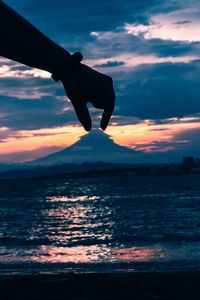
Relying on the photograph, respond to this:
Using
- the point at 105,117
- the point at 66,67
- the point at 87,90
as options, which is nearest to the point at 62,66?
the point at 66,67

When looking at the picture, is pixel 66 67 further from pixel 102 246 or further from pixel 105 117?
pixel 102 246

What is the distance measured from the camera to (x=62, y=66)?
293 cm

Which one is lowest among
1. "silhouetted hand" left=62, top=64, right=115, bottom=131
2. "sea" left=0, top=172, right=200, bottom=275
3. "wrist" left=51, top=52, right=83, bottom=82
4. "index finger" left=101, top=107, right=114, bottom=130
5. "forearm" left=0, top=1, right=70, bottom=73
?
"sea" left=0, top=172, right=200, bottom=275

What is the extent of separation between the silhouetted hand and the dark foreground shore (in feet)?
34.1

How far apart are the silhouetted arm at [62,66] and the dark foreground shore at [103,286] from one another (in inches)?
410

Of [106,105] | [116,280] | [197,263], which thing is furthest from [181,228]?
[106,105]

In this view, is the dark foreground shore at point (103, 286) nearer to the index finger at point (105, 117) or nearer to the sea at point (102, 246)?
the sea at point (102, 246)

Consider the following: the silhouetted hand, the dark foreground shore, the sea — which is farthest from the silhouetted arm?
the sea

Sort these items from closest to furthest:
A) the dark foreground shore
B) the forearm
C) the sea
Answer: the forearm → the dark foreground shore → the sea

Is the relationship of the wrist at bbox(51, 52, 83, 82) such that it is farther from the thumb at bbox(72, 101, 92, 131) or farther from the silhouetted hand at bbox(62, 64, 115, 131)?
the thumb at bbox(72, 101, 92, 131)

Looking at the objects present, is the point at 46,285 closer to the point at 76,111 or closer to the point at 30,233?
the point at 76,111

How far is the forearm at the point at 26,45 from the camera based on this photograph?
2775mm

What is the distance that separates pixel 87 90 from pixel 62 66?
0.18 meters

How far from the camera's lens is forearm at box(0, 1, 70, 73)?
9.11ft
